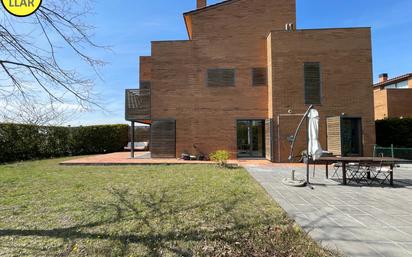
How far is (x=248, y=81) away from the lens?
51.0 ft

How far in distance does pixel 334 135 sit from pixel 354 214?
9492mm

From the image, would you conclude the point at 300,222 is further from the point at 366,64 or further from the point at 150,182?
the point at 366,64

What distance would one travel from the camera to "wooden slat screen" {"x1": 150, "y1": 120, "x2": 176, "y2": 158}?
1560cm

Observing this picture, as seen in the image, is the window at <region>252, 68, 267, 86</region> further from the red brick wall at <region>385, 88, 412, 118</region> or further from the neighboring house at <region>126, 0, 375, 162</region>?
the red brick wall at <region>385, 88, 412, 118</region>

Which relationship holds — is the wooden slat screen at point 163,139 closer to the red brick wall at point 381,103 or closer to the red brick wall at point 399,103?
the red brick wall at point 381,103

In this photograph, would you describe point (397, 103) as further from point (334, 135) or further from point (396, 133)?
point (334, 135)

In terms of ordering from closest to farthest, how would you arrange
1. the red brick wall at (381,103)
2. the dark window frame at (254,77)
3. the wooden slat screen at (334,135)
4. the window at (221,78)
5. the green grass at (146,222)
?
1. the green grass at (146,222)
2. the wooden slat screen at (334,135)
3. the dark window frame at (254,77)
4. the window at (221,78)
5. the red brick wall at (381,103)

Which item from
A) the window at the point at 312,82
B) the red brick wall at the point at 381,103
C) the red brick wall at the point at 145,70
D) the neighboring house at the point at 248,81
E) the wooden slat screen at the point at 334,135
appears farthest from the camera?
the red brick wall at the point at 381,103


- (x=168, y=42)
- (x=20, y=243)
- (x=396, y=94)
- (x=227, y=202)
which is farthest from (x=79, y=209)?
(x=396, y=94)

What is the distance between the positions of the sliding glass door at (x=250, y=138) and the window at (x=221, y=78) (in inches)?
91.3

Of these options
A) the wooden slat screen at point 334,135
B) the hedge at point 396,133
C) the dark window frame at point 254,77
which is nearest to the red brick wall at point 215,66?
the dark window frame at point 254,77

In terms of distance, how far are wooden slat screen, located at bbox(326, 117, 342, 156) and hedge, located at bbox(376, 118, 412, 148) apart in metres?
4.54

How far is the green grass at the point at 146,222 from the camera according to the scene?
3.48 meters

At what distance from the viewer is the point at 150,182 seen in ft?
26.3
